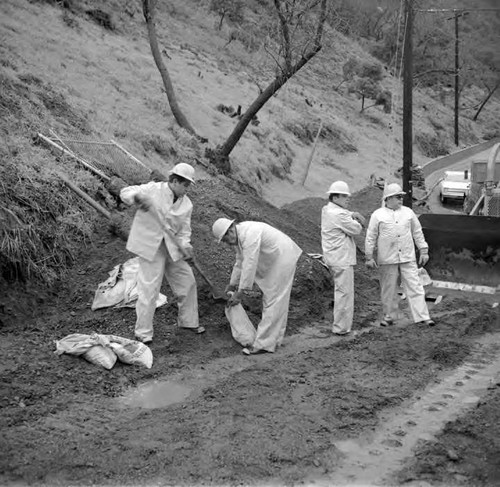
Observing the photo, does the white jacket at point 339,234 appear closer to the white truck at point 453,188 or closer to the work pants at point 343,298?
the work pants at point 343,298

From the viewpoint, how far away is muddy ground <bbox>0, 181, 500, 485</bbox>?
490cm

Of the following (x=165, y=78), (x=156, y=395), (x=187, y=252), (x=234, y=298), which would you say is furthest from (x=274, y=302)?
(x=165, y=78)

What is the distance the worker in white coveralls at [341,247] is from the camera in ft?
28.5

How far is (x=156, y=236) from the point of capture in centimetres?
754

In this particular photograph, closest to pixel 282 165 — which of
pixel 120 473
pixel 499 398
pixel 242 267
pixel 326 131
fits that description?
pixel 326 131

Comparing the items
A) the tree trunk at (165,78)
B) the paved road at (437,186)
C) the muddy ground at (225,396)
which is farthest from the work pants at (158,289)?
the tree trunk at (165,78)

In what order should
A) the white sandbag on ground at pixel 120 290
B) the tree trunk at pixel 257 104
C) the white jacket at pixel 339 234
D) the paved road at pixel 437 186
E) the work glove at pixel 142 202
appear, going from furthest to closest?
1. the paved road at pixel 437 186
2. the tree trunk at pixel 257 104
3. the white jacket at pixel 339 234
4. the white sandbag on ground at pixel 120 290
5. the work glove at pixel 142 202

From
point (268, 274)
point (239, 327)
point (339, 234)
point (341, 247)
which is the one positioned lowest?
point (239, 327)

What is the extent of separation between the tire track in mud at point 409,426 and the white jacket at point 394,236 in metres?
1.58

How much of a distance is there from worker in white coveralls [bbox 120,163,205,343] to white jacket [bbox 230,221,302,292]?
571 mm

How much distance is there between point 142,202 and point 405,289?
3538mm

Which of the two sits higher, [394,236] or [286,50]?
[286,50]

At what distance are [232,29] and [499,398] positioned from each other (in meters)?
34.3

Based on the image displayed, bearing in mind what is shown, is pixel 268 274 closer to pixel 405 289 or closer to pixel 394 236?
pixel 394 236
